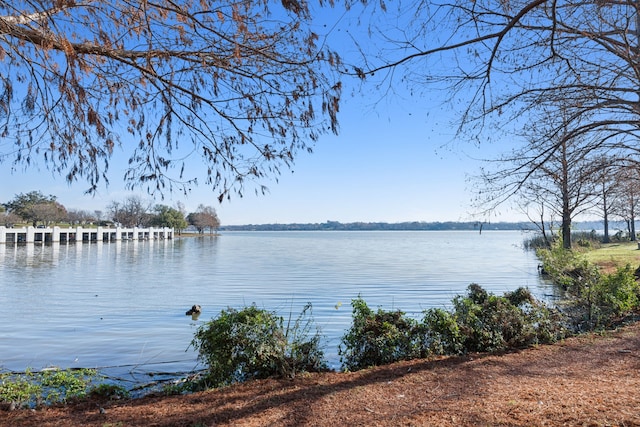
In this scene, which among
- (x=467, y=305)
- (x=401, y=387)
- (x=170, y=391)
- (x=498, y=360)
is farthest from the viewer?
(x=467, y=305)

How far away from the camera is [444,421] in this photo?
4.14 metres

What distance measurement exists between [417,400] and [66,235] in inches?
2830

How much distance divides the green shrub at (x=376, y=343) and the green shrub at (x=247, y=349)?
88cm

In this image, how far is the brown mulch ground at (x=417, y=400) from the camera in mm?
4266

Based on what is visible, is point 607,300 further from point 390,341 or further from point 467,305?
point 390,341

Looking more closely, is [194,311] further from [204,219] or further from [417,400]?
[204,219]

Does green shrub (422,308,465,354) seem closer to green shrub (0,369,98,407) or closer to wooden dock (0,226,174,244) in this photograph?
green shrub (0,369,98,407)

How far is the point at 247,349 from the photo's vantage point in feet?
19.8

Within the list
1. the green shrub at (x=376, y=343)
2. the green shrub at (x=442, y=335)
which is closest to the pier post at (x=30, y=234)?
the green shrub at (x=376, y=343)

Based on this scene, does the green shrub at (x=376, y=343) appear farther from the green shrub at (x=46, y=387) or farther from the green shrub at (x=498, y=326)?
the green shrub at (x=46, y=387)

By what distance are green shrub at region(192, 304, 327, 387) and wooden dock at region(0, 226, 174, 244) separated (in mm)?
58648

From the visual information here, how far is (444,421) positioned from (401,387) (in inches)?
49.0

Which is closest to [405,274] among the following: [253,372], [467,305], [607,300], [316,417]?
[607,300]

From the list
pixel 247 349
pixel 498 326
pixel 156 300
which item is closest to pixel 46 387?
pixel 247 349
